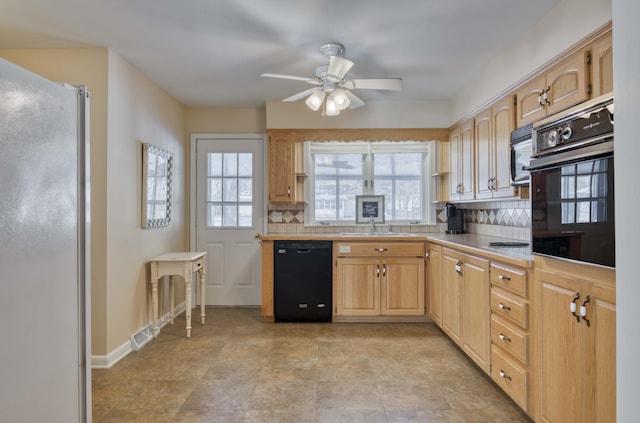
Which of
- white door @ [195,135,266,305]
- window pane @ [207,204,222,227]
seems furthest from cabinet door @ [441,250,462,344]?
window pane @ [207,204,222,227]

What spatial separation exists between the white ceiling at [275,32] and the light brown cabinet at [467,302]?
5.13 feet

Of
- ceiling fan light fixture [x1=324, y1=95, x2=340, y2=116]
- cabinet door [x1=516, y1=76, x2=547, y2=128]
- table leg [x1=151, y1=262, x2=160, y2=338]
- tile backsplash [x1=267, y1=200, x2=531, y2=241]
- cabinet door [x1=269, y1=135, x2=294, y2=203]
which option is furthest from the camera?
cabinet door [x1=269, y1=135, x2=294, y2=203]

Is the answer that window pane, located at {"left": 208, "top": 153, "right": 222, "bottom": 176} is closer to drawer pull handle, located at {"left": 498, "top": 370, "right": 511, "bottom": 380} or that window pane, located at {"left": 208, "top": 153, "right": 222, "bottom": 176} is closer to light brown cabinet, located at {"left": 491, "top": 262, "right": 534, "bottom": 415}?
light brown cabinet, located at {"left": 491, "top": 262, "right": 534, "bottom": 415}

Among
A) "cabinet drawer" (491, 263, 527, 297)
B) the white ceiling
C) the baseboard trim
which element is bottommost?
the baseboard trim

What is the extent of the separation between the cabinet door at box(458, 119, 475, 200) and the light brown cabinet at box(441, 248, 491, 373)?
0.67 meters

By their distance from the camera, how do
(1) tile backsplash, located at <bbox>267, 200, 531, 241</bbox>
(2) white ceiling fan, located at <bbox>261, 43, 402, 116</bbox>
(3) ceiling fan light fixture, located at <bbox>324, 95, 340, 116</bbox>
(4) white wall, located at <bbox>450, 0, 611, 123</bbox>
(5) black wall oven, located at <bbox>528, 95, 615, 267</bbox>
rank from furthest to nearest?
(1) tile backsplash, located at <bbox>267, 200, 531, 241</bbox> < (3) ceiling fan light fixture, located at <bbox>324, 95, 340, 116</bbox> < (2) white ceiling fan, located at <bbox>261, 43, 402, 116</bbox> < (4) white wall, located at <bbox>450, 0, 611, 123</bbox> < (5) black wall oven, located at <bbox>528, 95, 615, 267</bbox>

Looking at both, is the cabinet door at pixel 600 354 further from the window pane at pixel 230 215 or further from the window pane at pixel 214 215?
the window pane at pixel 214 215

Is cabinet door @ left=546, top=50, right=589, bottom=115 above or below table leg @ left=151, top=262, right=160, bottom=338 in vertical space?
above

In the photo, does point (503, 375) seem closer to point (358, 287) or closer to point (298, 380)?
point (298, 380)

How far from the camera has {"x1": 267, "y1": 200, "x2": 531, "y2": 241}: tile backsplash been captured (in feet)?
10.5

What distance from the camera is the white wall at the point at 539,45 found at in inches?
74.4

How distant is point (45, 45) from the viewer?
2719 millimetres

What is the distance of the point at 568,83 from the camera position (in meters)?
2.06

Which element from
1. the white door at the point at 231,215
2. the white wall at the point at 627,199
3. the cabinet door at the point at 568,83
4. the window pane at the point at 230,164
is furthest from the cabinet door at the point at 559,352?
the window pane at the point at 230,164
